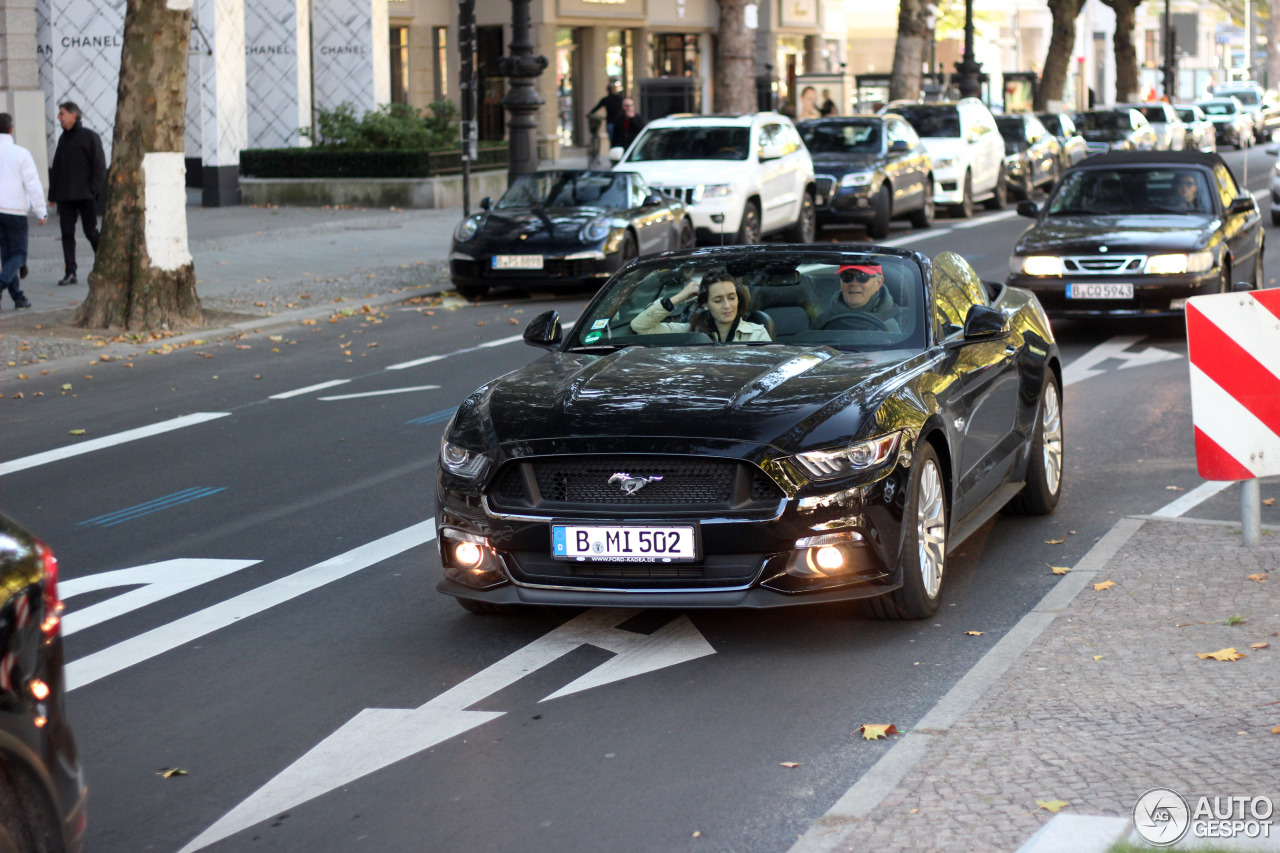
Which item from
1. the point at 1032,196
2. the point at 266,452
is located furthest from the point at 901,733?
the point at 1032,196

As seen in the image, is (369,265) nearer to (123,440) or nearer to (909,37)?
(123,440)

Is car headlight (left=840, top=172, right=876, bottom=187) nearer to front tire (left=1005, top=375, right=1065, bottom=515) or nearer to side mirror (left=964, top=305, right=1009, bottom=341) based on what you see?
front tire (left=1005, top=375, right=1065, bottom=515)

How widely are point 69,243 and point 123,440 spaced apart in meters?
9.17

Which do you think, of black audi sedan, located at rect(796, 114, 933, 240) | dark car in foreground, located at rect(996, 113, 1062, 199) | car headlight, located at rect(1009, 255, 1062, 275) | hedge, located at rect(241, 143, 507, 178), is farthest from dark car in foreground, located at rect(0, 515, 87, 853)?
dark car in foreground, located at rect(996, 113, 1062, 199)

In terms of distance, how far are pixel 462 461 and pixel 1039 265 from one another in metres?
9.39

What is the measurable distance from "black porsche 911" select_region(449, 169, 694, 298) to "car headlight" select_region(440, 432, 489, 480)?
480 inches

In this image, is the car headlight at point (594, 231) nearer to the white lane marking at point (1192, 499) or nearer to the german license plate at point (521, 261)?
the german license plate at point (521, 261)

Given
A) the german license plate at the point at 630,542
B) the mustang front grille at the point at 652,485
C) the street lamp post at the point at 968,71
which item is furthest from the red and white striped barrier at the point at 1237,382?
the street lamp post at the point at 968,71

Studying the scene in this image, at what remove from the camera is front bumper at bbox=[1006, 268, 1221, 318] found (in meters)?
14.5

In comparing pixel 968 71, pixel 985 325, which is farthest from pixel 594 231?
pixel 968 71

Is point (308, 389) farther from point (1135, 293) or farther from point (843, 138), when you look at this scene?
point (843, 138)

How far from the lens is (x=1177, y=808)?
4.53 meters

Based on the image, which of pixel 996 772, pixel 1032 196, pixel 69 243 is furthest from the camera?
pixel 1032 196

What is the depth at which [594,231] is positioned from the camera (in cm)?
1895
